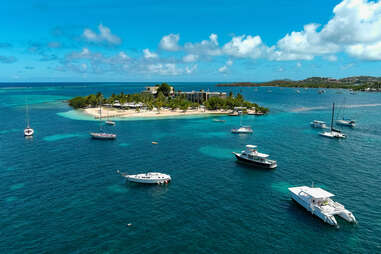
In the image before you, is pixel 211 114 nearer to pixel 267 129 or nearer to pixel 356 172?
pixel 267 129

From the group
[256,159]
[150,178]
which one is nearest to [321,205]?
[256,159]

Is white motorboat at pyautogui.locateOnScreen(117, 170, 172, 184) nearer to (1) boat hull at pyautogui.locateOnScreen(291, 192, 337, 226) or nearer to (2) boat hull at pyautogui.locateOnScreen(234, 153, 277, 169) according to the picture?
(2) boat hull at pyautogui.locateOnScreen(234, 153, 277, 169)

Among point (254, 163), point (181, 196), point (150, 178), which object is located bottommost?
point (181, 196)

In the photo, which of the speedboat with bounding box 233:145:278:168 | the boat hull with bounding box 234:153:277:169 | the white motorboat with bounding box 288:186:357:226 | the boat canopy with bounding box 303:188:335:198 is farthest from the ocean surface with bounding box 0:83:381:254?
the boat canopy with bounding box 303:188:335:198

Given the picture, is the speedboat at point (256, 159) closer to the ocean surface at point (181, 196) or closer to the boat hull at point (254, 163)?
the boat hull at point (254, 163)

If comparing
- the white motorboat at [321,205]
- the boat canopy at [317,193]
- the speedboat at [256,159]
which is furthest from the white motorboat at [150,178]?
the boat canopy at [317,193]

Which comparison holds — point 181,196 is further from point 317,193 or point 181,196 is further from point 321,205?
point 321,205
